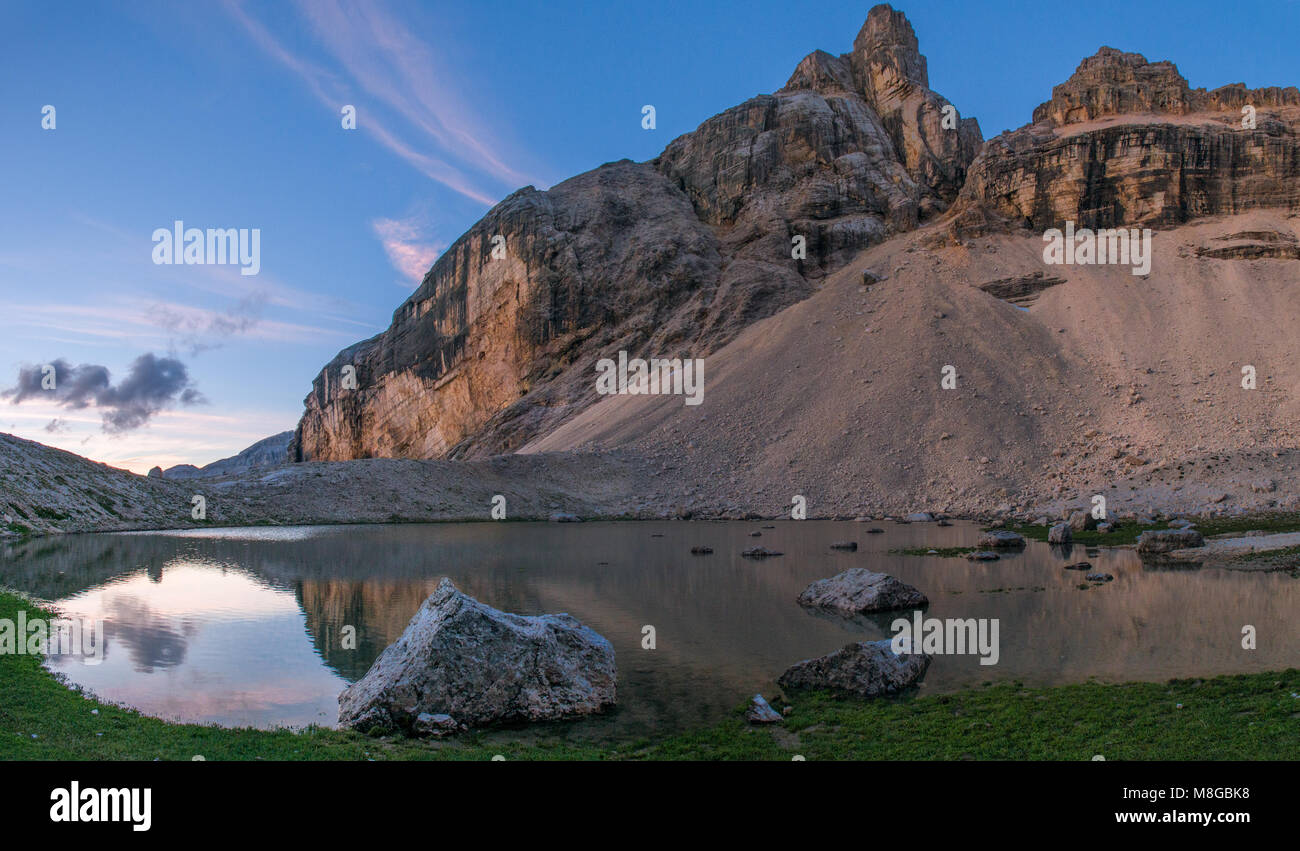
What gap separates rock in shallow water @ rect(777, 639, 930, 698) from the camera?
14.1 meters

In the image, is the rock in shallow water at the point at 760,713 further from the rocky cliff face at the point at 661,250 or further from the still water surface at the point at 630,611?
the rocky cliff face at the point at 661,250

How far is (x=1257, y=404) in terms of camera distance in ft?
218

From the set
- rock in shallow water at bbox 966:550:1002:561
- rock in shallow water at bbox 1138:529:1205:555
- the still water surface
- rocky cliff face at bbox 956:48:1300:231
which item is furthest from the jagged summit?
rock in shallow water at bbox 966:550:1002:561

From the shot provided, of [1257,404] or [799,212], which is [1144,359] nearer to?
→ [1257,404]

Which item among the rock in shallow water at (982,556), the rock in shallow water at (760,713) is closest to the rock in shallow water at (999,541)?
the rock in shallow water at (982,556)

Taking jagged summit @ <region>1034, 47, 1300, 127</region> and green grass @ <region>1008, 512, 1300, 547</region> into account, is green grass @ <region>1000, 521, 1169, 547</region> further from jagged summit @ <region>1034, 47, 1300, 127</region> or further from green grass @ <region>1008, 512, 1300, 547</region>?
jagged summit @ <region>1034, 47, 1300, 127</region>

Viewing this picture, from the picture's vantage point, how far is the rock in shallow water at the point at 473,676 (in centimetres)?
1238

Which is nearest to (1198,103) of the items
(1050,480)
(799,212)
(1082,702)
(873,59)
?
(873,59)

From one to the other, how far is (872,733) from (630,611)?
12.3 metres

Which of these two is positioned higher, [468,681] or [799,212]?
[799,212]

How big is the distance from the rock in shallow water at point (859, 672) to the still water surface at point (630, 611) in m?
0.55

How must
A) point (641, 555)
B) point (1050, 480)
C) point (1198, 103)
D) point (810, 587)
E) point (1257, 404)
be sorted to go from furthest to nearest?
point (1198, 103)
point (1257, 404)
point (1050, 480)
point (641, 555)
point (810, 587)
